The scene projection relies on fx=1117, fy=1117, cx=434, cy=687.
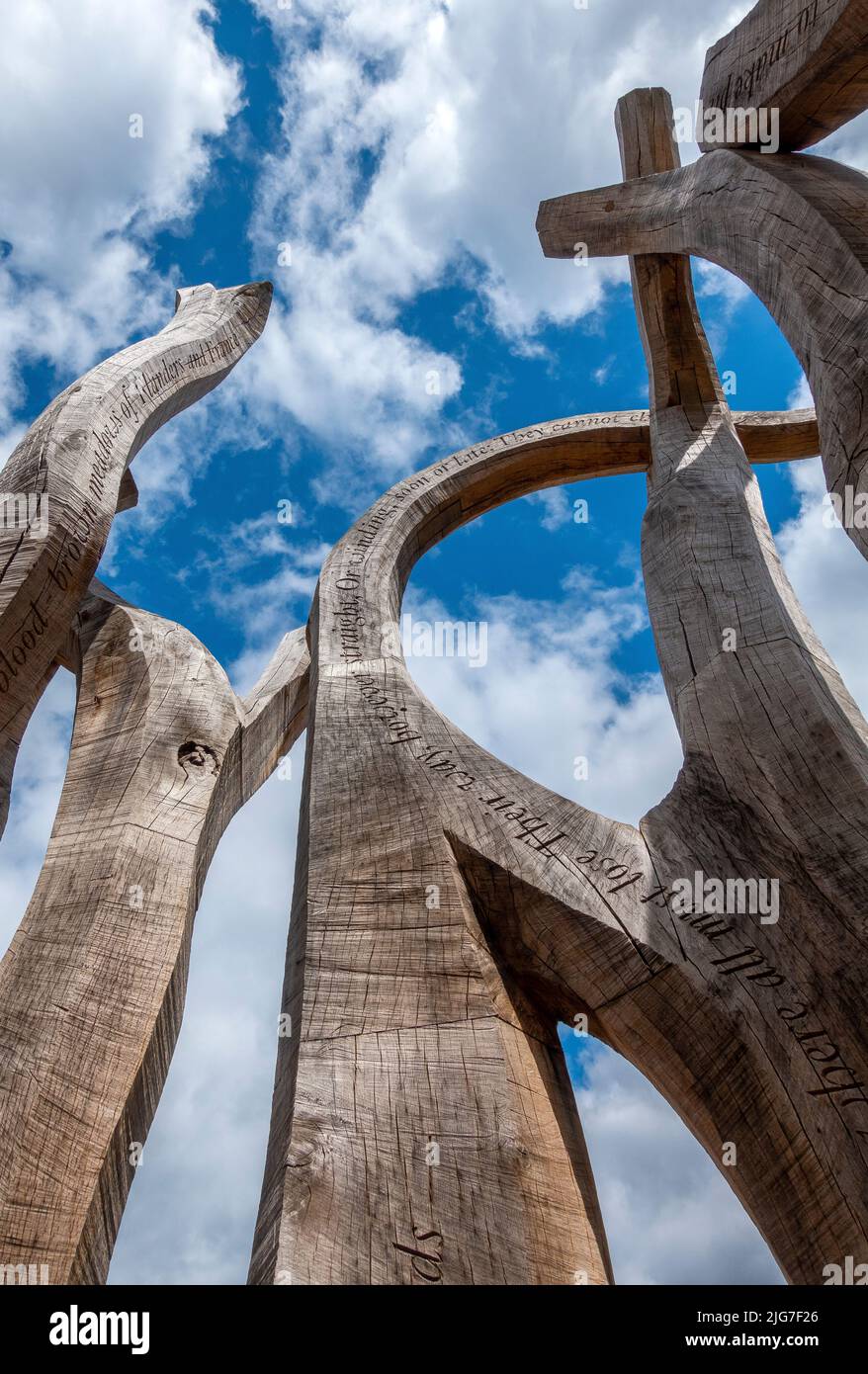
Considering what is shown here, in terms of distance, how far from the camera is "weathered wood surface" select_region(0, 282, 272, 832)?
204 inches

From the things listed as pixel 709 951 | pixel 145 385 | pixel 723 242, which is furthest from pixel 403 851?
pixel 145 385

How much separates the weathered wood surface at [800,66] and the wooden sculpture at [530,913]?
0.05 ft

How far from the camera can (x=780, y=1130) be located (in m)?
3.25

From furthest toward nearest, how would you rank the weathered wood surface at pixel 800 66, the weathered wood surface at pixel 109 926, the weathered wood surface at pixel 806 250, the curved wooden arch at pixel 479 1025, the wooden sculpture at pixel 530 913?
the weathered wood surface at pixel 800 66
the weathered wood surface at pixel 109 926
the weathered wood surface at pixel 806 250
the wooden sculpture at pixel 530 913
the curved wooden arch at pixel 479 1025

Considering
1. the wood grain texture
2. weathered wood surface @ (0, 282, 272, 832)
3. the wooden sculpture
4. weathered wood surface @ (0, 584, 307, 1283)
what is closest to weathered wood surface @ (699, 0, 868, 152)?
A: the wooden sculpture

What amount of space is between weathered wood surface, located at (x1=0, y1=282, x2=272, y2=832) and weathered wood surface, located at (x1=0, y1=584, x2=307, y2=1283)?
65 cm

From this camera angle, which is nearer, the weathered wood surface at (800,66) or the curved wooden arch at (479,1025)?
the curved wooden arch at (479,1025)

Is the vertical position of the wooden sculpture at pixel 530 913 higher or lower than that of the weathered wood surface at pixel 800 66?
lower

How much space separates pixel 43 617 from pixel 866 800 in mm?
3699

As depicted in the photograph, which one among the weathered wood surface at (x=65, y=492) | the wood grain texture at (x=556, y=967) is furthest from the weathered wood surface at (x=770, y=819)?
the weathered wood surface at (x=65, y=492)

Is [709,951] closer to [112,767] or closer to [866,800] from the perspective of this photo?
[866,800]

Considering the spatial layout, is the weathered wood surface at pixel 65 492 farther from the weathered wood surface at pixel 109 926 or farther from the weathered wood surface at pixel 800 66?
the weathered wood surface at pixel 800 66

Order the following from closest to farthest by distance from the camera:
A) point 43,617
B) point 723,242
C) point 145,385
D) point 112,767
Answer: point 723,242 → point 43,617 → point 112,767 → point 145,385

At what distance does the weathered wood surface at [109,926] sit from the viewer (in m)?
4.21
